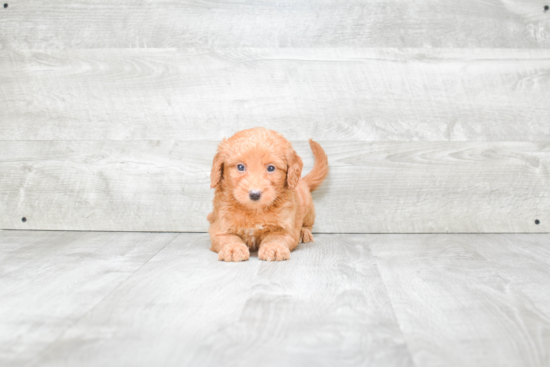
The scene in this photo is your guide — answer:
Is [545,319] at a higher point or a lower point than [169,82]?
lower

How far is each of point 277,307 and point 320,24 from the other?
141 centimetres

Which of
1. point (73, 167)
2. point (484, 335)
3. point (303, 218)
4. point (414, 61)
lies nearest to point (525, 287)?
point (484, 335)

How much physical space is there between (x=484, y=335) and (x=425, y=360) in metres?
0.19

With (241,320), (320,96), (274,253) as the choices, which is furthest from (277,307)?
(320,96)

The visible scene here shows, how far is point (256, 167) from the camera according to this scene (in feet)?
5.16

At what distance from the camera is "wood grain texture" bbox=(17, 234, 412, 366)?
2.81ft

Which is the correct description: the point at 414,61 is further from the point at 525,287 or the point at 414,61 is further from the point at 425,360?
the point at 425,360

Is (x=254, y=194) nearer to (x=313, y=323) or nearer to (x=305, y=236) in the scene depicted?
(x=305, y=236)

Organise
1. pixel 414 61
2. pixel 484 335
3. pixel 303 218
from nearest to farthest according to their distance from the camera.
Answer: pixel 484 335
pixel 303 218
pixel 414 61

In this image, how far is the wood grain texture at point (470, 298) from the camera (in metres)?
0.89

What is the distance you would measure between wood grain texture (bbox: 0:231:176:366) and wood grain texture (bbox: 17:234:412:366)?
0.04m

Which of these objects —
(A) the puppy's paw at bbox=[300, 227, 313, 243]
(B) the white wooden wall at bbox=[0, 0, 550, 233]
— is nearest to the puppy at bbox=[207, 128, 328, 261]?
(A) the puppy's paw at bbox=[300, 227, 313, 243]

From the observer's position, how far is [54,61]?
210 cm

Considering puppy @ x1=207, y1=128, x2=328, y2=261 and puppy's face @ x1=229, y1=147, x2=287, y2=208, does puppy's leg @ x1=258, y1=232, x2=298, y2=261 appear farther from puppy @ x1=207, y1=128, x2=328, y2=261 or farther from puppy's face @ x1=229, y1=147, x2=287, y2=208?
puppy's face @ x1=229, y1=147, x2=287, y2=208
